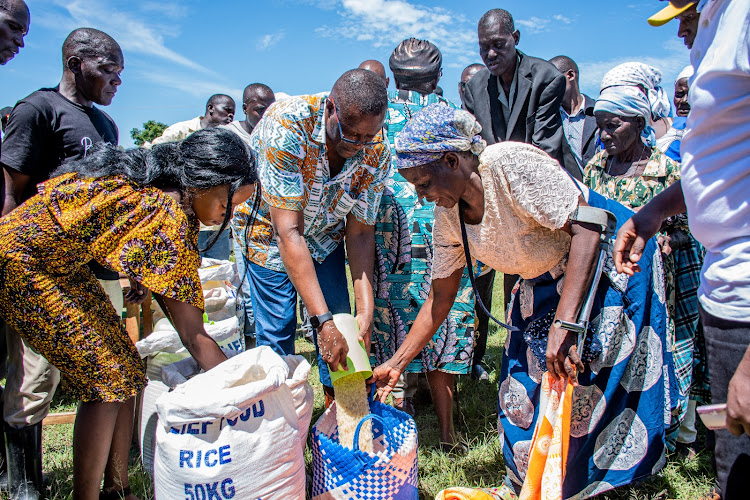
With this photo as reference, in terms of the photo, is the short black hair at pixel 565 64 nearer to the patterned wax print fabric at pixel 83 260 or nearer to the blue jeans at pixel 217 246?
the blue jeans at pixel 217 246

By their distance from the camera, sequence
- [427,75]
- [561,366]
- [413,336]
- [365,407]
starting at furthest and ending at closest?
[427,75] → [413,336] → [365,407] → [561,366]

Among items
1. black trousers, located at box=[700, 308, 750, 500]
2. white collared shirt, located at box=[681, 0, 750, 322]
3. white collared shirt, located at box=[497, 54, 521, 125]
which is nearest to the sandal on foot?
black trousers, located at box=[700, 308, 750, 500]

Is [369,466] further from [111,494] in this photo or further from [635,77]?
[635,77]

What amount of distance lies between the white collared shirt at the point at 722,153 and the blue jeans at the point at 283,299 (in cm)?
178

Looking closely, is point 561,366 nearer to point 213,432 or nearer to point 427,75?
point 213,432

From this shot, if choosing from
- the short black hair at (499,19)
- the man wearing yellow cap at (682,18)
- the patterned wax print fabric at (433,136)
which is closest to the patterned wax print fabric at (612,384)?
the patterned wax print fabric at (433,136)

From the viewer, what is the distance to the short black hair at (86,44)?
9.97 feet

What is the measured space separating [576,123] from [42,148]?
13.6 feet

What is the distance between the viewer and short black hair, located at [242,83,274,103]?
574 cm

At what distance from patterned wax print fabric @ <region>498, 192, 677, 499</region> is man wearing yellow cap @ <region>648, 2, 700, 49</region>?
0.74 metres

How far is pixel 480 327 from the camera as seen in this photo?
14.1 feet

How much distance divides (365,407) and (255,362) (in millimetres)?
527

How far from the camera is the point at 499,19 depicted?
4.10 m

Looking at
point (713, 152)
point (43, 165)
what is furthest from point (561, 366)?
point (43, 165)
